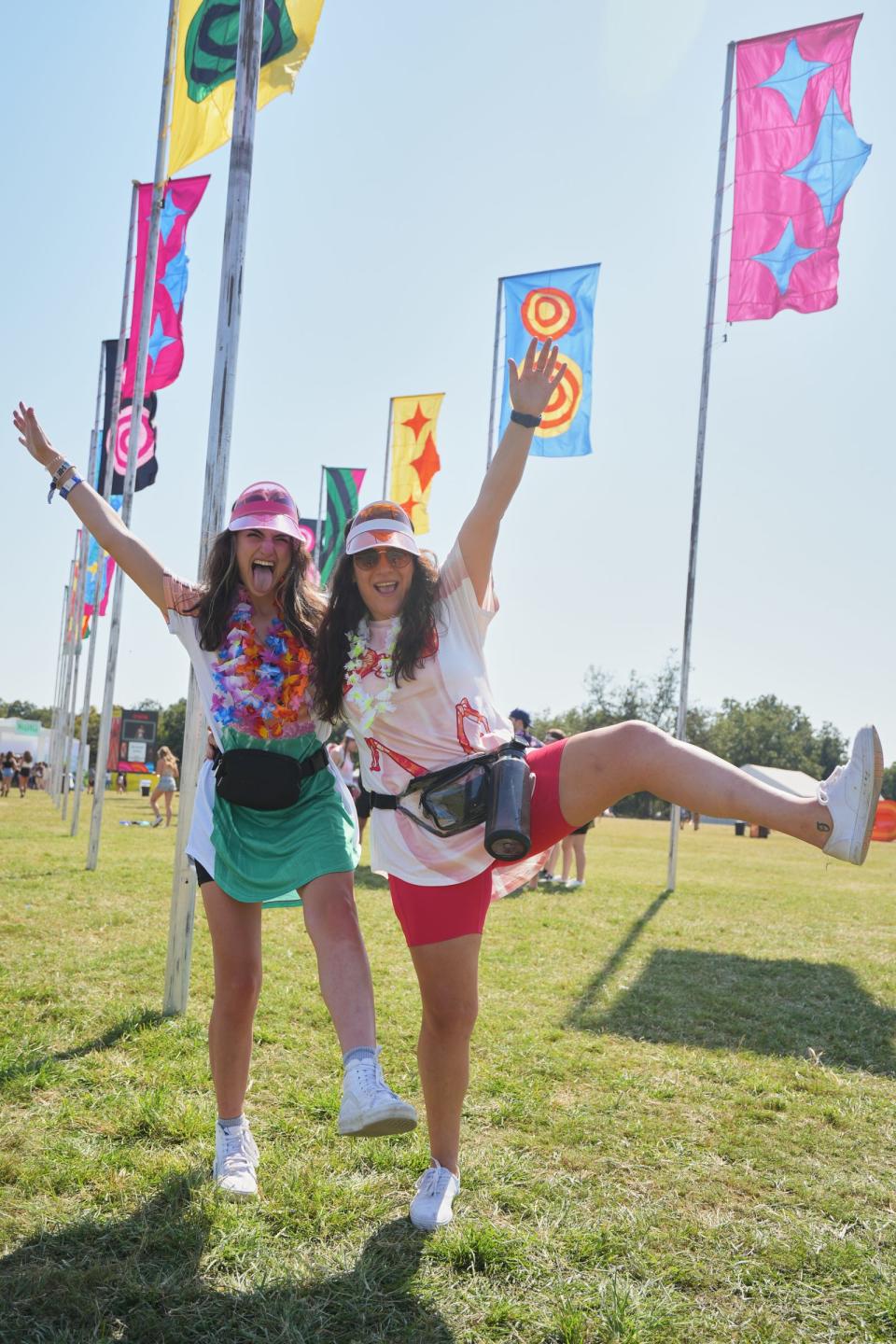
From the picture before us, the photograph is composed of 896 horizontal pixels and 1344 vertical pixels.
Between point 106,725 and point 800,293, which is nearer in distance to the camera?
point 800,293

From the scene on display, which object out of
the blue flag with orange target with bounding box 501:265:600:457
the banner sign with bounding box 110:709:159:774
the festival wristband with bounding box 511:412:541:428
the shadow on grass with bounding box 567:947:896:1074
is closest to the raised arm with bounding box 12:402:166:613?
the festival wristband with bounding box 511:412:541:428

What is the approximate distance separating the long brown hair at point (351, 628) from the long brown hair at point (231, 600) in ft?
0.37

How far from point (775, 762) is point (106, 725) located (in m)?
76.5

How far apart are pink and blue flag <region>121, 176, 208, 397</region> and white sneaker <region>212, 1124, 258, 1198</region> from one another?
374 inches

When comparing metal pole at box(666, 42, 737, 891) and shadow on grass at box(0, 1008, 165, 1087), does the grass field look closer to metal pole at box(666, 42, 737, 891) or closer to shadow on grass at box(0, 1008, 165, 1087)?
shadow on grass at box(0, 1008, 165, 1087)

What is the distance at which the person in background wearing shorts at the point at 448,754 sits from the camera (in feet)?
9.04

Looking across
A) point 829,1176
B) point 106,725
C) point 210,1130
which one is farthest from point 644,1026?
point 106,725

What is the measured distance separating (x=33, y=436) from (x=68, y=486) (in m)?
0.30

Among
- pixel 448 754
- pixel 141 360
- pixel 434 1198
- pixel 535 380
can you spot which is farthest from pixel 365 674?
pixel 141 360

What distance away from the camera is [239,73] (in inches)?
197

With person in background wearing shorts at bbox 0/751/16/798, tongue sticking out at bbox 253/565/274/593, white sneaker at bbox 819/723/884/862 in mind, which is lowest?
person in background wearing shorts at bbox 0/751/16/798

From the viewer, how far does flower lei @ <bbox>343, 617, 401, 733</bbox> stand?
2.93 m

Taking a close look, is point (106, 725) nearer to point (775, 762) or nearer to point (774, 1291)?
point (774, 1291)

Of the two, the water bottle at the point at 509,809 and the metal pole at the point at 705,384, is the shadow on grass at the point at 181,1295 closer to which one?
the water bottle at the point at 509,809
